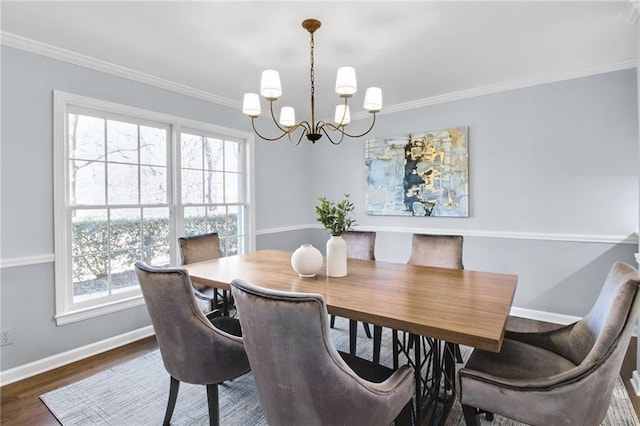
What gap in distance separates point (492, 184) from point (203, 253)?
3154 mm

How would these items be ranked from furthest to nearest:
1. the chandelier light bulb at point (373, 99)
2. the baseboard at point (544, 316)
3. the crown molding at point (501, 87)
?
the baseboard at point (544, 316) → the crown molding at point (501, 87) → the chandelier light bulb at point (373, 99)

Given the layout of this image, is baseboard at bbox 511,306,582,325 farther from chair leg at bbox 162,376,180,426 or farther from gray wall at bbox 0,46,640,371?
chair leg at bbox 162,376,180,426

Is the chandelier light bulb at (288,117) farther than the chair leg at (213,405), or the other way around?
the chandelier light bulb at (288,117)

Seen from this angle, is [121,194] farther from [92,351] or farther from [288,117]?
[288,117]

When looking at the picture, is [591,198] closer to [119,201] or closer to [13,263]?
→ [119,201]

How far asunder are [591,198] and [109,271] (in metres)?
4.61

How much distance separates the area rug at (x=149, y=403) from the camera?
189 centimetres

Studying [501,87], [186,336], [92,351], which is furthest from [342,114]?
[92,351]

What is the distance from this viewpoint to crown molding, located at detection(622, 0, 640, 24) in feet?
6.61

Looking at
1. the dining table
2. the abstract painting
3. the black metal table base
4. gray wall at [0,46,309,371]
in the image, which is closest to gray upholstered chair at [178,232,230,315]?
the dining table

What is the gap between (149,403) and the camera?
2.07 m

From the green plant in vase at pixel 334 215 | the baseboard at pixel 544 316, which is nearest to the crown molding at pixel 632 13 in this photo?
the green plant in vase at pixel 334 215

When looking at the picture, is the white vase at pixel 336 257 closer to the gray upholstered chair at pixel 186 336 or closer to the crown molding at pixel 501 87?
the gray upholstered chair at pixel 186 336

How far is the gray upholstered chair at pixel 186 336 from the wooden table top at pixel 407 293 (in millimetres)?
405
